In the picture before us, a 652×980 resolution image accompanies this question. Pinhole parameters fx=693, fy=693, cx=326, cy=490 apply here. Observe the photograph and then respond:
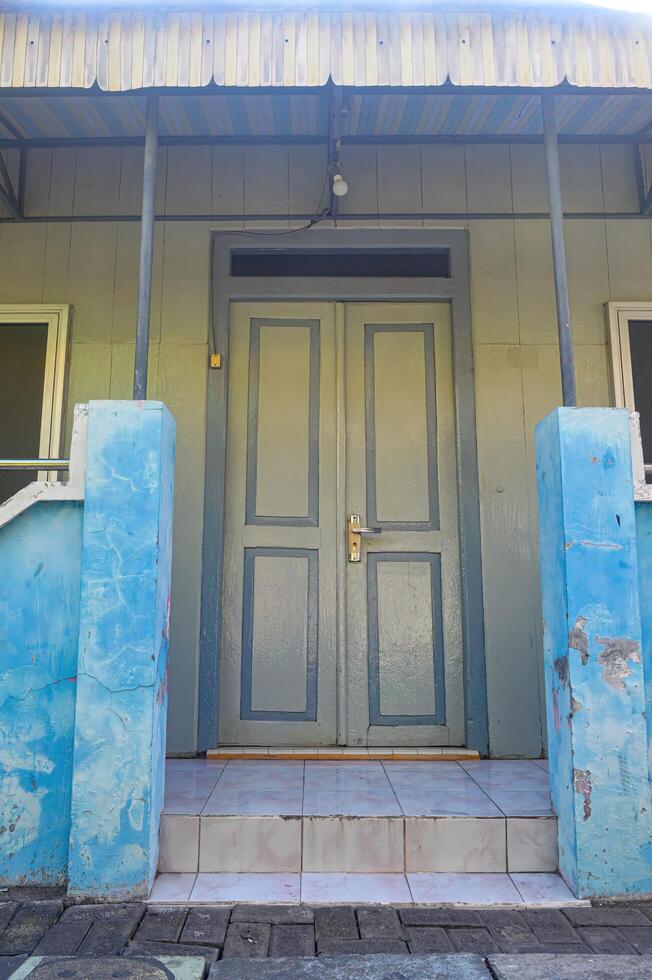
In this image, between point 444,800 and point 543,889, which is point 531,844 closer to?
point 543,889

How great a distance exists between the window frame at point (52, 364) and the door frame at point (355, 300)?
0.83 metres

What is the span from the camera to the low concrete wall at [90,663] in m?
2.45

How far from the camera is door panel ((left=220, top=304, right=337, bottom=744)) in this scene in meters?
3.71

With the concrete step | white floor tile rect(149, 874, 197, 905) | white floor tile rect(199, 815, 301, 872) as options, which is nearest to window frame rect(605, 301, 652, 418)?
the concrete step

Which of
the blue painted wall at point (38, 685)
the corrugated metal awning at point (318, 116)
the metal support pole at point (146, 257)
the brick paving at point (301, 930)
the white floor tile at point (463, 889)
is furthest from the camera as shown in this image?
the corrugated metal awning at point (318, 116)

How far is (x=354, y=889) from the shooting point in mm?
2445

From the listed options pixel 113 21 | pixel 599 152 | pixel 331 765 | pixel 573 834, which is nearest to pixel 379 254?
pixel 599 152

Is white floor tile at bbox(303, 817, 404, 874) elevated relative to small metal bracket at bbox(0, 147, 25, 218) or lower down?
lower down

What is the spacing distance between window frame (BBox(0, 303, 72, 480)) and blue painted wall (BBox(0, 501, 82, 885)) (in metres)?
1.31

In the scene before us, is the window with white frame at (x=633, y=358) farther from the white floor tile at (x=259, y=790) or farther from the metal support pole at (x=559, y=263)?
the white floor tile at (x=259, y=790)

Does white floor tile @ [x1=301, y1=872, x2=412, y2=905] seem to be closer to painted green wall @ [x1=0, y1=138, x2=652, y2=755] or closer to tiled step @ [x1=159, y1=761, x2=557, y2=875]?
tiled step @ [x1=159, y1=761, x2=557, y2=875]

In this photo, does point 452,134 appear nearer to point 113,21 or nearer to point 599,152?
point 599,152

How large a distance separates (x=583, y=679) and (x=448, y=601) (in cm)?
131

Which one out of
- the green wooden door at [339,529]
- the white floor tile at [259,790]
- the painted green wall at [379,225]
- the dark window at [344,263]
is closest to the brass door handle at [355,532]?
the green wooden door at [339,529]
